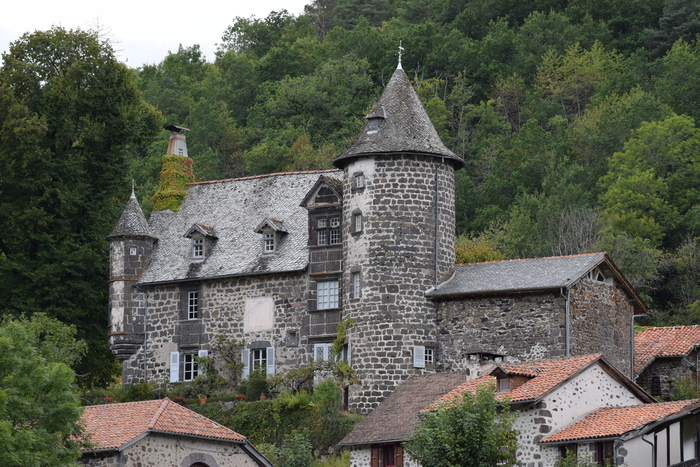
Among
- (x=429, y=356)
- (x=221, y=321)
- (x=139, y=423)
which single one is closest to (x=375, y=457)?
(x=139, y=423)

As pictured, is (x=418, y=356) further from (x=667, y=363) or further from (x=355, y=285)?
(x=667, y=363)

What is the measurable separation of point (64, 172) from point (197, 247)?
6.24 metres

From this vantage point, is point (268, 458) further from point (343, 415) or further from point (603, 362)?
point (603, 362)

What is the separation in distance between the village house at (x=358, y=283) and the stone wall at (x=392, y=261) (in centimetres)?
5

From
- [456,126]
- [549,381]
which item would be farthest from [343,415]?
[456,126]

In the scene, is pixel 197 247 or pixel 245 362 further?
pixel 197 247

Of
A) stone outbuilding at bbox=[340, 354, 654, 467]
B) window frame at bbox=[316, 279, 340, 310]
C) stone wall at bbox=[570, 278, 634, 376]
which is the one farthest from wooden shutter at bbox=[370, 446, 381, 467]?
window frame at bbox=[316, 279, 340, 310]

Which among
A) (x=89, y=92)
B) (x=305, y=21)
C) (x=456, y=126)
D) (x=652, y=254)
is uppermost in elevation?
(x=305, y=21)

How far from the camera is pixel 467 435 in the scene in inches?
1545

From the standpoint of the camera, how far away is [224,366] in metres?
58.1

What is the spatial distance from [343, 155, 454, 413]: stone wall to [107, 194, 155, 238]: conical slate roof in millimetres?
9384

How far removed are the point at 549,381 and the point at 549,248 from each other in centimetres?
3352

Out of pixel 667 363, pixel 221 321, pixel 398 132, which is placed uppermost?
pixel 398 132

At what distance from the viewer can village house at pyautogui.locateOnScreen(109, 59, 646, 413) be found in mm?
53156
